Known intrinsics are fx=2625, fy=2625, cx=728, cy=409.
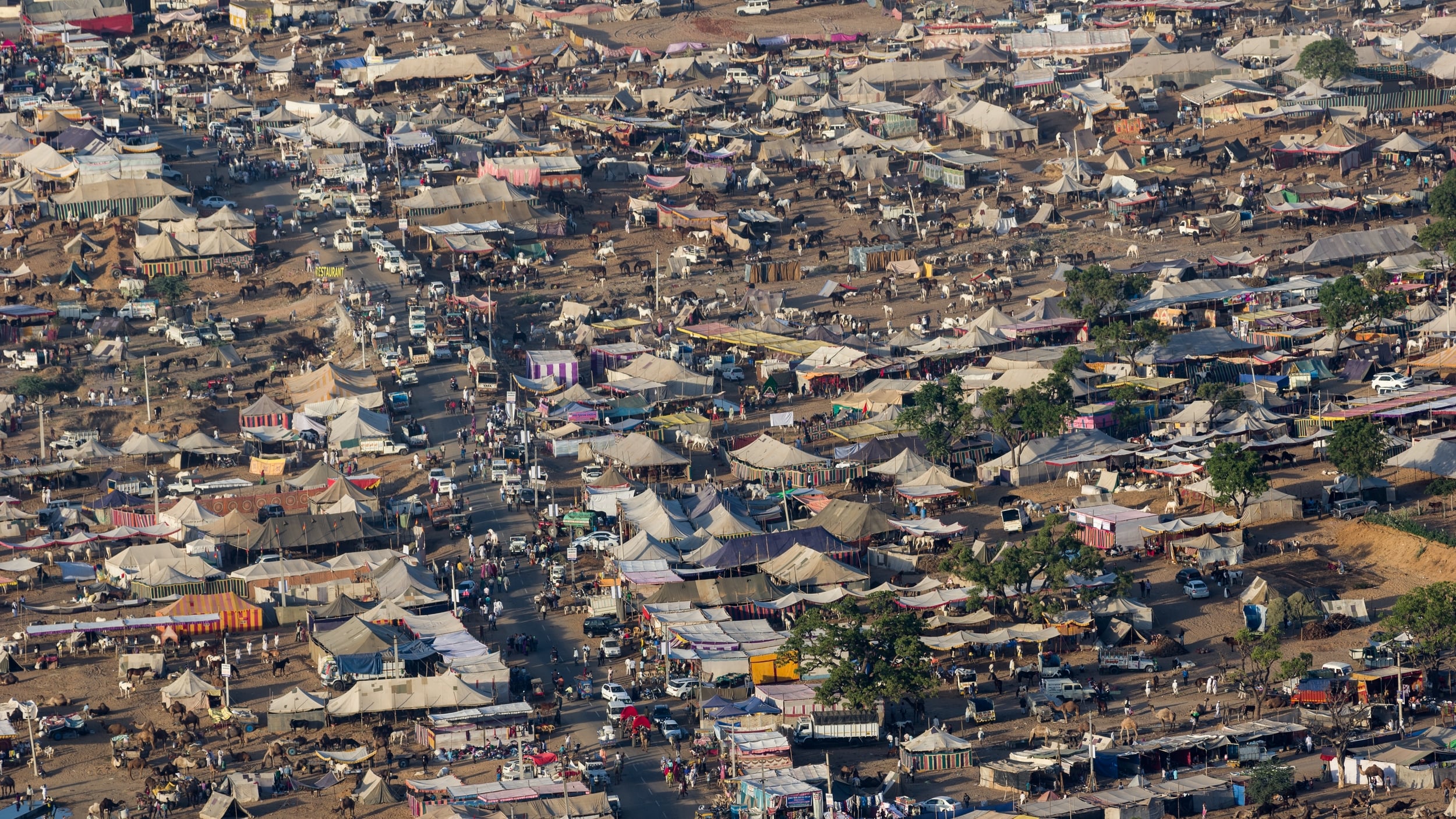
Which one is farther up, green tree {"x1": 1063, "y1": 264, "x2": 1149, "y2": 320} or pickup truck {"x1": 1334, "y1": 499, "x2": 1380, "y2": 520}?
green tree {"x1": 1063, "y1": 264, "x2": 1149, "y2": 320}

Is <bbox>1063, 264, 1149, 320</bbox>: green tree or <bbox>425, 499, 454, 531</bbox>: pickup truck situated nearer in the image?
<bbox>425, 499, 454, 531</bbox>: pickup truck

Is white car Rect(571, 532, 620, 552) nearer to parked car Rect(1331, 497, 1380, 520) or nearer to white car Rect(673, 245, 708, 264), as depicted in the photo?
parked car Rect(1331, 497, 1380, 520)

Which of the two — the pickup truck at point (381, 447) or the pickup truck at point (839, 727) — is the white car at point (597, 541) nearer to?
the pickup truck at point (381, 447)

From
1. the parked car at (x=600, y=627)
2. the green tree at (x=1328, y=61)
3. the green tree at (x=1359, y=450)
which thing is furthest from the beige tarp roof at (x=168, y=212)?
the green tree at (x=1359, y=450)

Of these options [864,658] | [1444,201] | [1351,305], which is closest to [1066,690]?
[864,658]

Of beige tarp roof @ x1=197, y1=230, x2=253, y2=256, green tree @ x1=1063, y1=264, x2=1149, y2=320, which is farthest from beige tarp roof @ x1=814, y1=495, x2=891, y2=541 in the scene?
beige tarp roof @ x1=197, y1=230, x2=253, y2=256

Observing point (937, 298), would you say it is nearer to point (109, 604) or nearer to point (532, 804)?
point (109, 604)
